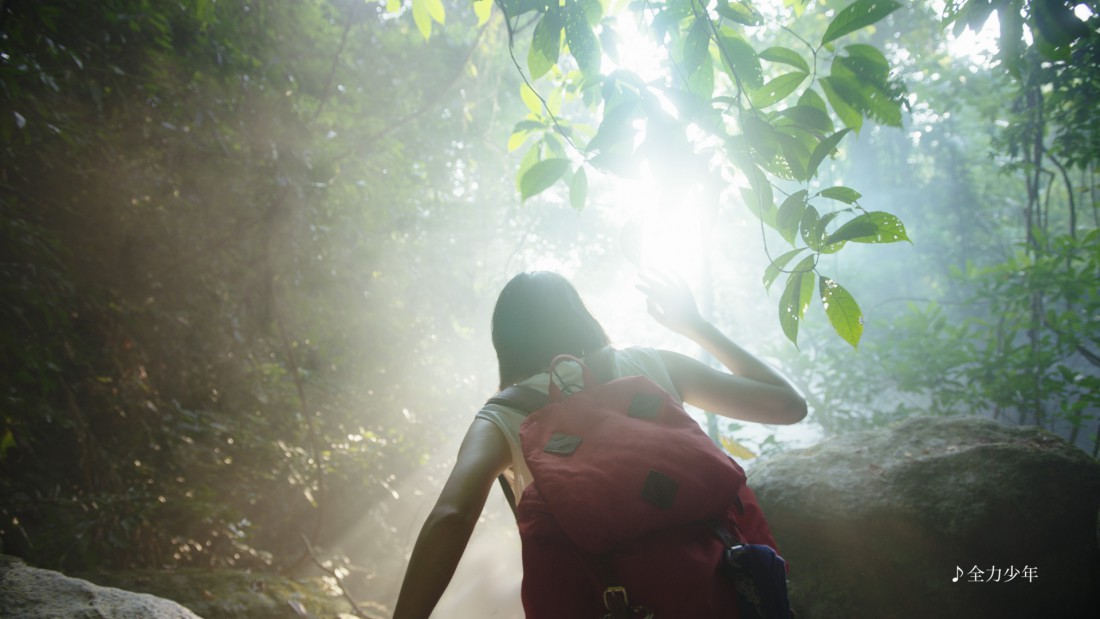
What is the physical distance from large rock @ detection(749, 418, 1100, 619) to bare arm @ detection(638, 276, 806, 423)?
4.88 ft

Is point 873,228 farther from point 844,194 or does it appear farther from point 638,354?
point 638,354

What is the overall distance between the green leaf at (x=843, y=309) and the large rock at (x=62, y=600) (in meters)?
2.50

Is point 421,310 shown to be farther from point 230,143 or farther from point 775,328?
point 775,328

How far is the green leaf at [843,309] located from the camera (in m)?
1.12

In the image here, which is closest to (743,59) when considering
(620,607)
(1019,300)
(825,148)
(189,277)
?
(825,148)

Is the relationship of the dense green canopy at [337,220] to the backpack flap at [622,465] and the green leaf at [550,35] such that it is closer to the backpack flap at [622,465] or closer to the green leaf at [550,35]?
the green leaf at [550,35]

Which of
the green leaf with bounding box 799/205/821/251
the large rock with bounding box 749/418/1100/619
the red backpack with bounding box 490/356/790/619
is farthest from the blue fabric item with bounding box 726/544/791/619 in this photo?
the large rock with bounding box 749/418/1100/619

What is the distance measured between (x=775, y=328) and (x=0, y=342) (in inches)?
986

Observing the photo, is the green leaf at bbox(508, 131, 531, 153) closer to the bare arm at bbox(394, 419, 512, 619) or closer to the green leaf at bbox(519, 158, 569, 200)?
the green leaf at bbox(519, 158, 569, 200)

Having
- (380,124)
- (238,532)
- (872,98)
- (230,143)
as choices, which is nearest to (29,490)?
(238,532)

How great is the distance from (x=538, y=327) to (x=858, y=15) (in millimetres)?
1074

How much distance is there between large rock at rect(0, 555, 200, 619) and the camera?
1687 millimetres

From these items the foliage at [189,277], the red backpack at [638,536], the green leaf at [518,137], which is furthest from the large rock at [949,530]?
the foliage at [189,277]

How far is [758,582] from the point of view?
0.93 m
